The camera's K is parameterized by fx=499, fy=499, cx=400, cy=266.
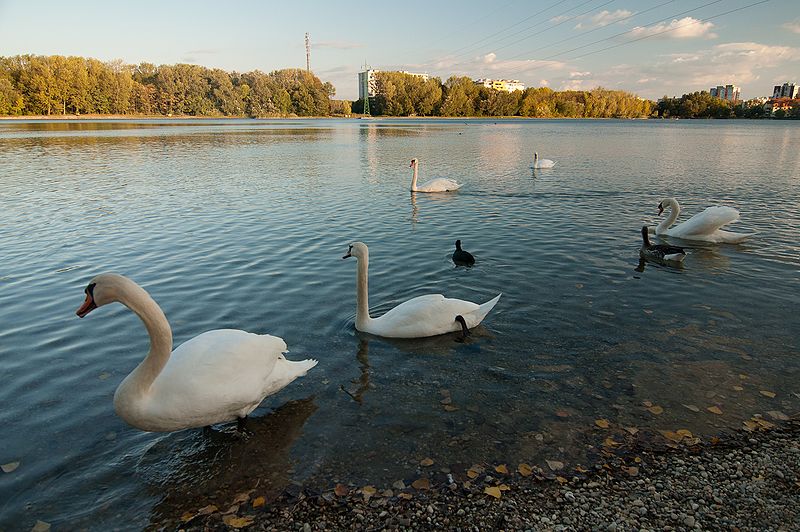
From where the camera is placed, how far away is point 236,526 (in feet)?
12.1

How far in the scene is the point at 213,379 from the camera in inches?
174

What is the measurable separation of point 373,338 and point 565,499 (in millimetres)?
3593

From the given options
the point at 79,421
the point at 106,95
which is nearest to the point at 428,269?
the point at 79,421

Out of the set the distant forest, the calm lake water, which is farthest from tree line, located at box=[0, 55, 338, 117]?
the calm lake water

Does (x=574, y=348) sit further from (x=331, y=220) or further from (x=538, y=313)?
(x=331, y=220)

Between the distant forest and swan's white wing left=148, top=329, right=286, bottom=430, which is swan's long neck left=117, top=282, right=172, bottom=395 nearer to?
swan's white wing left=148, top=329, right=286, bottom=430

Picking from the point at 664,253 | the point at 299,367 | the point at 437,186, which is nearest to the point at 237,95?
the point at 437,186

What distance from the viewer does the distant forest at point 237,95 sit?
329ft

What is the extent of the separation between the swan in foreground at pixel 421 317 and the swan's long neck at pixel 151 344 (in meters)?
3.19

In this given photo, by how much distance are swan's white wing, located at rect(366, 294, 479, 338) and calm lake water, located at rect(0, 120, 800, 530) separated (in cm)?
18

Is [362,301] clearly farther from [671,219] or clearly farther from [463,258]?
[671,219]

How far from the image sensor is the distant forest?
100375mm

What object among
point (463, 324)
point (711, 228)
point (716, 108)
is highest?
point (716, 108)

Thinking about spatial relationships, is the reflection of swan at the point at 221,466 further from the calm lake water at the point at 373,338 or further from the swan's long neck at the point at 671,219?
the swan's long neck at the point at 671,219
